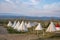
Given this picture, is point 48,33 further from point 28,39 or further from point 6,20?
point 6,20

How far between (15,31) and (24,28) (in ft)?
1.87

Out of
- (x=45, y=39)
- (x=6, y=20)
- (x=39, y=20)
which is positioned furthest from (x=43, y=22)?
(x=45, y=39)

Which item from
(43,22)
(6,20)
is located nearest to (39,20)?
(43,22)

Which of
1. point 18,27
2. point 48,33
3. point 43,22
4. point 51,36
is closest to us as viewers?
point 51,36

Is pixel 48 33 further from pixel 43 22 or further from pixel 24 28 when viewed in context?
pixel 43 22

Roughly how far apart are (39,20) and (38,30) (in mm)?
4142

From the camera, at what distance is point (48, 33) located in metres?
9.59

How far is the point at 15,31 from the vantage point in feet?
35.8

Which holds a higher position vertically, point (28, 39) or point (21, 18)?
point (21, 18)

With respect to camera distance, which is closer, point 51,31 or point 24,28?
point 51,31

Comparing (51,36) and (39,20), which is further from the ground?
(39,20)

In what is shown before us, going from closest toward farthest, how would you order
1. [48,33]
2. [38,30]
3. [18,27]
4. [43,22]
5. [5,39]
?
1. [5,39]
2. [48,33]
3. [38,30]
4. [18,27]
5. [43,22]

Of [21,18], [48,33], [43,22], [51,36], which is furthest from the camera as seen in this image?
[43,22]

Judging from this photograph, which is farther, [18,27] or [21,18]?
[21,18]
